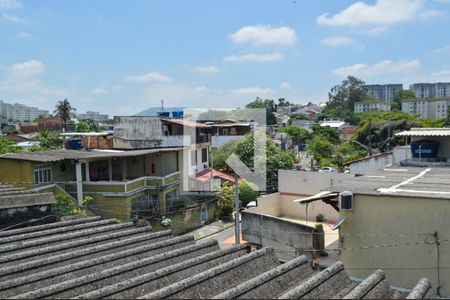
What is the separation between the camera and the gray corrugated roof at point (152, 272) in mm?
2945

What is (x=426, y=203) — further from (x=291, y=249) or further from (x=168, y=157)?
(x=168, y=157)

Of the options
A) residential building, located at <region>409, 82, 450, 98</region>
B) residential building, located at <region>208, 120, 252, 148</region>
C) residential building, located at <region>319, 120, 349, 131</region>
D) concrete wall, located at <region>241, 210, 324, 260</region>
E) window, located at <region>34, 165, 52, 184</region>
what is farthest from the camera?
residential building, located at <region>409, 82, 450, 98</region>

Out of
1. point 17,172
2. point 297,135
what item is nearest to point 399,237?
point 17,172

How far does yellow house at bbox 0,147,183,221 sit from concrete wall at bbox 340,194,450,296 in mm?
9530

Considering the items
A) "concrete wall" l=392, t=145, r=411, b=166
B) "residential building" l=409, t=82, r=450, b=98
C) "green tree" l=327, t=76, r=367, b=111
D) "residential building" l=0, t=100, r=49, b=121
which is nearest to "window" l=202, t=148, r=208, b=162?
"concrete wall" l=392, t=145, r=411, b=166

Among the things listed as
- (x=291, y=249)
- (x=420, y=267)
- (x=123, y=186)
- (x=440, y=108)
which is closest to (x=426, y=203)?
(x=420, y=267)

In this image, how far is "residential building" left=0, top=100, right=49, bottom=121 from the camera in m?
158

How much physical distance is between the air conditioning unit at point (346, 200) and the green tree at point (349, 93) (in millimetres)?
96218

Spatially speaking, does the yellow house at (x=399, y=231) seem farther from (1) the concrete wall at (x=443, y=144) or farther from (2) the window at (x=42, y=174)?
(2) the window at (x=42, y=174)

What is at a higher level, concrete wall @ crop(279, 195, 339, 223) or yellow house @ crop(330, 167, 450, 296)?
yellow house @ crop(330, 167, 450, 296)

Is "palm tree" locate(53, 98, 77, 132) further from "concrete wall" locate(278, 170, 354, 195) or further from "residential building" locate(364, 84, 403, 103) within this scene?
"residential building" locate(364, 84, 403, 103)

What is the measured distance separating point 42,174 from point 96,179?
3597 mm

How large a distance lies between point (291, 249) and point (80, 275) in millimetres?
12114

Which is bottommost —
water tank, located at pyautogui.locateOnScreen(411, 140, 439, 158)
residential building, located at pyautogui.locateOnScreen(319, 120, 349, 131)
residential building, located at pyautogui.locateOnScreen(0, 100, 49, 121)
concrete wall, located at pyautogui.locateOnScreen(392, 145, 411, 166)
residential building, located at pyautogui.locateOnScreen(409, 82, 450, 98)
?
concrete wall, located at pyautogui.locateOnScreen(392, 145, 411, 166)
